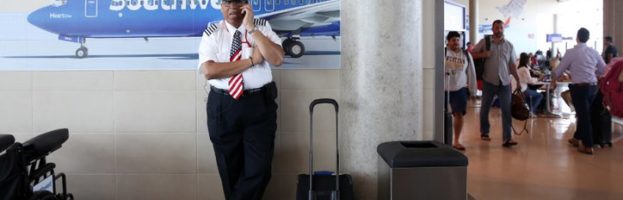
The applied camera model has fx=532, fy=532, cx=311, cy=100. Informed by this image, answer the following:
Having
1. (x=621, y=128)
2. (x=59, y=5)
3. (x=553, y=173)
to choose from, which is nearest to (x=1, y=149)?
(x=59, y=5)

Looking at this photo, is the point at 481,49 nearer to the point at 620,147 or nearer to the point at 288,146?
the point at 620,147

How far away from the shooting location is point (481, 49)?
629cm

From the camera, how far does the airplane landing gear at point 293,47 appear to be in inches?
129

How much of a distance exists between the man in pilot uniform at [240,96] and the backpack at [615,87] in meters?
3.93

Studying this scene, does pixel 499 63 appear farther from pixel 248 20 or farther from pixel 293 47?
pixel 248 20

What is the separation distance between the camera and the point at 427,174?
8.41 feet

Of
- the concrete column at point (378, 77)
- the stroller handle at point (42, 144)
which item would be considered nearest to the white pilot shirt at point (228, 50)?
the concrete column at point (378, 77)

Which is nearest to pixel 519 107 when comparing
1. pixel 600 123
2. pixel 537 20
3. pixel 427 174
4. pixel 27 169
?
pixel 600 123

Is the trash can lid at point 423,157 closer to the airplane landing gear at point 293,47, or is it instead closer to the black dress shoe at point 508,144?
the airplane landing gear at point 293,47

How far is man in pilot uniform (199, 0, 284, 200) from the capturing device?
2.84 m

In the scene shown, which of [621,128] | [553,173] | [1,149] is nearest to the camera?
[1,149]

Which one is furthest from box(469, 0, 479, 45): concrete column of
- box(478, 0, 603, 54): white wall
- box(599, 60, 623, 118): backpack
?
box(599, 60, 623, 118): backpack

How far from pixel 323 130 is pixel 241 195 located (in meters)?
0.72

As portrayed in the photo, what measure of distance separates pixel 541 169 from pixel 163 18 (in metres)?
3.63
